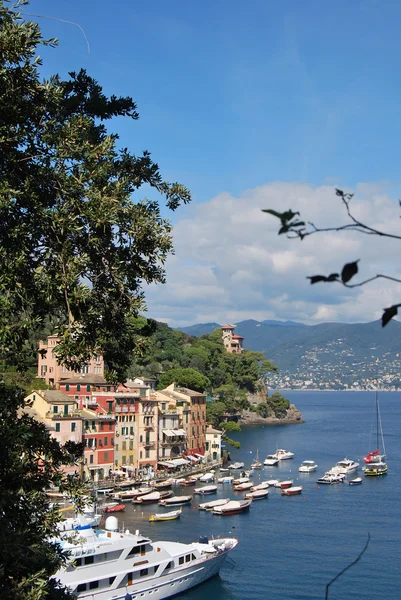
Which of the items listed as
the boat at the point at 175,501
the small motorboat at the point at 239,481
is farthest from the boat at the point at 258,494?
the boat at the point at 175,501

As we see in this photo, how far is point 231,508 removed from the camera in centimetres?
4522

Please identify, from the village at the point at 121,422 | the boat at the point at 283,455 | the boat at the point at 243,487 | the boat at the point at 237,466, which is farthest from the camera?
the boat at the point at 283,455

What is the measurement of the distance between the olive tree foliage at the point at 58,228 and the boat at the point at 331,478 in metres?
51.8

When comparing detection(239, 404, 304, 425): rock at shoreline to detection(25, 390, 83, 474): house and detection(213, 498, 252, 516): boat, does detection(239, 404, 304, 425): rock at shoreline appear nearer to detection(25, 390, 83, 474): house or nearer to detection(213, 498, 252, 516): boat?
detection(25, 390, 83, 474): house

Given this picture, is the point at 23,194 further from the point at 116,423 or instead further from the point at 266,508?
the point at 116,423

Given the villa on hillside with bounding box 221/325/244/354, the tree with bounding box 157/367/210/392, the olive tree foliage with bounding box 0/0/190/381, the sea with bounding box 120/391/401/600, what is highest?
the villa on hillside with bounding box 221/325/244/354

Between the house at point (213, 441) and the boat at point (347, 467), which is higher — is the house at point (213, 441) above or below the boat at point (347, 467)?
above

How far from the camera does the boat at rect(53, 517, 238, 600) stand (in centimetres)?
2620

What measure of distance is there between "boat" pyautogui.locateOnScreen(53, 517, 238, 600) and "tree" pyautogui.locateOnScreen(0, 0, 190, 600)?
57.7 feet

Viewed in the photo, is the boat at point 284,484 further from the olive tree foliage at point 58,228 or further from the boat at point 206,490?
the olive tree foliage at point 58,228

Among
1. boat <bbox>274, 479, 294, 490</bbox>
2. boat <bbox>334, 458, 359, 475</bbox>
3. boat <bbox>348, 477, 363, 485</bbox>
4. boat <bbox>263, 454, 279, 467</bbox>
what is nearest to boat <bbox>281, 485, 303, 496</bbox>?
boat <bbox>274, 479, 294, 490</bbox>

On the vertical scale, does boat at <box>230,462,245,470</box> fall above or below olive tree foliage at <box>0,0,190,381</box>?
below

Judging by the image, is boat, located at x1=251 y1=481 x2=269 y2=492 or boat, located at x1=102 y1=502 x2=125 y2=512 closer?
boat, located at x1=102 y1=502 x2=125 y2=512

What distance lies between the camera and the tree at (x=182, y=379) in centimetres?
8312
